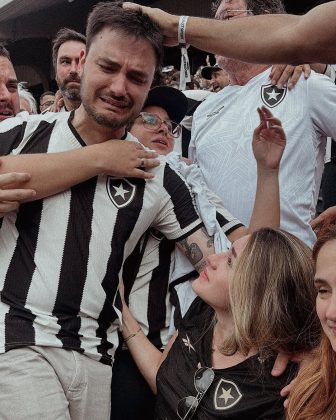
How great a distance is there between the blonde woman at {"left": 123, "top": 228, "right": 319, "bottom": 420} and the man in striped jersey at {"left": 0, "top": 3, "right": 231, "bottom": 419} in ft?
0.95

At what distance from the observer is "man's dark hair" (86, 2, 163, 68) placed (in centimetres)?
246

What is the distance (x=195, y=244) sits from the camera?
2646 mm

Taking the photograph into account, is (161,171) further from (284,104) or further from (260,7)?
(260,7)

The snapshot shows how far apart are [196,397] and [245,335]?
28 centimetres

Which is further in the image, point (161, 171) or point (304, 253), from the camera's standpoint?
point (161, 171)

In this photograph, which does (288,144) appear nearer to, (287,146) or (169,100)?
(287,146)

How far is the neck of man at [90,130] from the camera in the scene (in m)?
2.51

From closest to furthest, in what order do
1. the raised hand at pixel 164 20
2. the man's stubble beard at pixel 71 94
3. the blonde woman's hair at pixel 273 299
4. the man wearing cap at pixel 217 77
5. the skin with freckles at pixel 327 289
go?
1. the skin with freckles at pixel 327 289
2. the blonde woman's hair at pixel 273 299
3. the raised hand at pixel 164 20
4. the man's stubble beard at pixel 71 94
5. the man wearing cap at pixel 217 77

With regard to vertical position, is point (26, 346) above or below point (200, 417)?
above

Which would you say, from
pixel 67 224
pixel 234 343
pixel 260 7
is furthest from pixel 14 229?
pixel 260 7

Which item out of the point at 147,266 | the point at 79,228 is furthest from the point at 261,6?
the point at 79,228

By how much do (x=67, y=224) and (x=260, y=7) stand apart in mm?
1808

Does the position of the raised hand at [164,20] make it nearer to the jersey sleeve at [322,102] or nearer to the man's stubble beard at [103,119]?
the man's stubble beard at [103,119]

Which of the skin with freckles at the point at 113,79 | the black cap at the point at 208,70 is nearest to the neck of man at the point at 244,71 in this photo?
the skin with freckles at the point at 113,79
